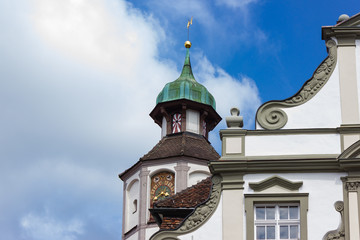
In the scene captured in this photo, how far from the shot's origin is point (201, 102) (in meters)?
51.2

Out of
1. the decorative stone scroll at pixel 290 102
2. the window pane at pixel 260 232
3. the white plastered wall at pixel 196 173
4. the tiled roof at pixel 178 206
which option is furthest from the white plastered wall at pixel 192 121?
the window pane at pixel 260 232

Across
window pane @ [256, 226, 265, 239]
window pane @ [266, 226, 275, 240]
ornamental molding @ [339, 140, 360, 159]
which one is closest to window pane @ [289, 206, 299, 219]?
window pane @ [266, 226, 275, 240]

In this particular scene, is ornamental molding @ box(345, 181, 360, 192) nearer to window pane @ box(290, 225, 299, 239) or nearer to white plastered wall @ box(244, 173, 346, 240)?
white plastered wall @ box(244, 173, 346, 240)

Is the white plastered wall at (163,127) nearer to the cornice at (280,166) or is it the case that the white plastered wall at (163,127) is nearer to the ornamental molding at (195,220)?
the cornice at (280,166)

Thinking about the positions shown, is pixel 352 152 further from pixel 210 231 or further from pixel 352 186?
pixel 210 231

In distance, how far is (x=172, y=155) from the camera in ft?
156

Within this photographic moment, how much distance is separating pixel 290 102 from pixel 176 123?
970 inches

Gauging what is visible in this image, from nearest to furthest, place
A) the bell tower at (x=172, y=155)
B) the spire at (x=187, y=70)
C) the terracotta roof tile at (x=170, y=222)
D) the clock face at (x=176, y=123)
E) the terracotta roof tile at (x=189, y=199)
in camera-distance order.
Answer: the terracotta roof tile at (x=170, y=222)
the terracotta roof tile at (x=189, y=199)
the bell tower at (x=172, y=155)
the clock face at (x=176, y=123)
the spire at (x=187, y=70)

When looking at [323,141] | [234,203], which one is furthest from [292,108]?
[234,203]

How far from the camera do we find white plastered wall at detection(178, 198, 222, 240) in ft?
81.0

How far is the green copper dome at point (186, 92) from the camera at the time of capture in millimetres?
50938

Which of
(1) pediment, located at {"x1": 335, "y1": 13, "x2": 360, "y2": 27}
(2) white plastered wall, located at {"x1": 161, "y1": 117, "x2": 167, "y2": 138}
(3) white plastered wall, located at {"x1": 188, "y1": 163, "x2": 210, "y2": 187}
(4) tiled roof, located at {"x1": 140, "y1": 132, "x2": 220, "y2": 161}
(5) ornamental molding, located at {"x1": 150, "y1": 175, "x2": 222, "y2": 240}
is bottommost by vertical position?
(5) ornamental molding, located at {"x1": 150, "y1": 175, "x2": 222, "y2": 240}

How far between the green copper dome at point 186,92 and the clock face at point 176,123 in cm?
90

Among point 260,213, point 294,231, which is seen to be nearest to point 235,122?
point 260,213
